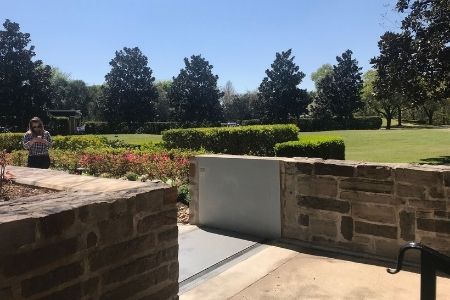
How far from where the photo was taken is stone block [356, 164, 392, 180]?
16.3ft

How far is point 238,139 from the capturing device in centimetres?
1639

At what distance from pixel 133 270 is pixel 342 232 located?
3014mm

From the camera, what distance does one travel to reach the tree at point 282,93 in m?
49.7

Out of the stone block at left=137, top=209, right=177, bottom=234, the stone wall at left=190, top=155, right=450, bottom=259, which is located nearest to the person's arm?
the stone wall at left=190, top=155, right=450, bottom=259

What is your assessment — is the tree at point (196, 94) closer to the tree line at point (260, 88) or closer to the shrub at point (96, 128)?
the tree line at point (260, 88)

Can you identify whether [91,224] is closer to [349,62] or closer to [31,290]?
[31,290]

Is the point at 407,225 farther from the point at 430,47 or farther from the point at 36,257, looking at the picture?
the point at 430,47

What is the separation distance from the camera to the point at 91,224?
113 inches

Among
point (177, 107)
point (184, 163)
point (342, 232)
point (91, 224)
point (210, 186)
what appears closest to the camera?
point (91, 224)

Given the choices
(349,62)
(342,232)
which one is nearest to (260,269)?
(342,232)

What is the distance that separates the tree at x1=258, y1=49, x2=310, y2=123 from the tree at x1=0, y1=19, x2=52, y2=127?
2464 cm

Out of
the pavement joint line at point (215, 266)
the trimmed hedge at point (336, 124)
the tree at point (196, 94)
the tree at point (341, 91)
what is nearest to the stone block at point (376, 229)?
the pavement joint line at point (215, 266)

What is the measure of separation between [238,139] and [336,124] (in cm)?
3188

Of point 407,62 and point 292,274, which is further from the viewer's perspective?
point 407,62
